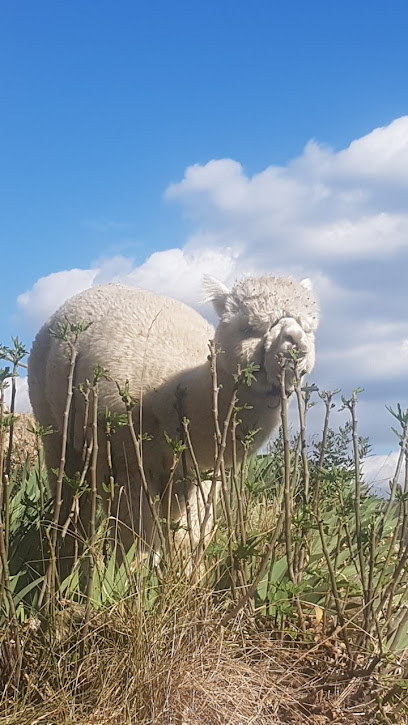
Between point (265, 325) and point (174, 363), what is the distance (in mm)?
955

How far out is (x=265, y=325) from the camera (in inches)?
186

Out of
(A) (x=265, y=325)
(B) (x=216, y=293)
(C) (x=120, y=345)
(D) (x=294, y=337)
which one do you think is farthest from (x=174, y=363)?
(D) (x=294, y=337)

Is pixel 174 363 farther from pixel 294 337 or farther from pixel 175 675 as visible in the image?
pixel 175 675

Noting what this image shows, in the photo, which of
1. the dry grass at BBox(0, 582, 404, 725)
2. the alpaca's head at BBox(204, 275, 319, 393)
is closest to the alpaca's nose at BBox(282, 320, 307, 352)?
the alpaca's head at BBox(204, 275, 319, 393)

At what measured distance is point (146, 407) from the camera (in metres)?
5.21

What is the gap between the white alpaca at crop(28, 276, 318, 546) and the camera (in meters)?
4.73

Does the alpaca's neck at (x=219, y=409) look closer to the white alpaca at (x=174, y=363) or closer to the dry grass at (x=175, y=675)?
the white alpaca at (x=174, y=363)

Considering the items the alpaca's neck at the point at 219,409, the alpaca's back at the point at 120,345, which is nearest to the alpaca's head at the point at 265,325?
the alpaca's neck at the point at 219,409

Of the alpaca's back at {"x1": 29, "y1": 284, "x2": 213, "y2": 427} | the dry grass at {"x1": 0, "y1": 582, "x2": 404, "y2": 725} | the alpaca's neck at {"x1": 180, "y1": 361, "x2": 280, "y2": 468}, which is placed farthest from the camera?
the alpaca's back at {"x1": 29, "y1": 284, "x2": 213, "y2": 427}

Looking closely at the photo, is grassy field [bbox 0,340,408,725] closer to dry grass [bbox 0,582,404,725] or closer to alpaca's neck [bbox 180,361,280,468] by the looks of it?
dry grass [bbox 0,582,404,725]

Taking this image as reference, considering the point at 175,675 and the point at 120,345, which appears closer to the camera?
the point at 175,675

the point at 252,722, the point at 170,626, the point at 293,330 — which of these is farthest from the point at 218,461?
the point at 293,330

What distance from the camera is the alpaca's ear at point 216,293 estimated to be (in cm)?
513

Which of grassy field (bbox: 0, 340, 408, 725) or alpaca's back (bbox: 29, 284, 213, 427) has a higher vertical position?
alpaca's back (bbox: 29, 284, 213, 427)
